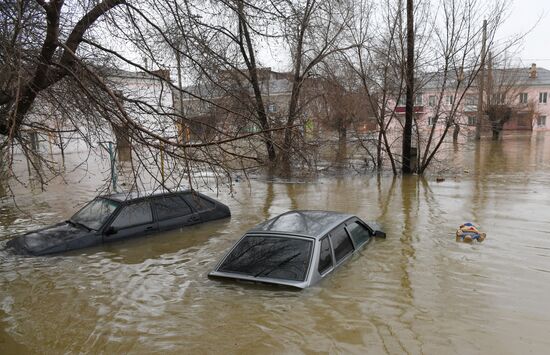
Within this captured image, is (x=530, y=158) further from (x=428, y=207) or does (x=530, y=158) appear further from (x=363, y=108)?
(x=428, y=207)

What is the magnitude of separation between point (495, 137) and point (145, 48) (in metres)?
38.4

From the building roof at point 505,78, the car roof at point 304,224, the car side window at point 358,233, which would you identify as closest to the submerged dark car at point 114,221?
the car roof at point 304,224

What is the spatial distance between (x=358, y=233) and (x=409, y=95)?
11.6m

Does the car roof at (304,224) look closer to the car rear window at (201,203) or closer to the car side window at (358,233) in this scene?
the car side window at (358,233)

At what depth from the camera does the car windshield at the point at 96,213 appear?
8570 mm

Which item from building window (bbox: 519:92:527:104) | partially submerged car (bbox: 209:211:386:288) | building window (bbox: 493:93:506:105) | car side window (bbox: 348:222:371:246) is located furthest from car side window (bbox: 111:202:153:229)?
building window (bbox: 519:92:527:104)

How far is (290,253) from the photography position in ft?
19.8

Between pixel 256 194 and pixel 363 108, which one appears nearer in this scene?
pixel 256 194

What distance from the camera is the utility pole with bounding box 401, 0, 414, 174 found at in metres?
17.2

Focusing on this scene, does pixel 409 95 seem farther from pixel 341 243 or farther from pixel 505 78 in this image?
pixel 505 78

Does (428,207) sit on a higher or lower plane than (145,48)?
lower

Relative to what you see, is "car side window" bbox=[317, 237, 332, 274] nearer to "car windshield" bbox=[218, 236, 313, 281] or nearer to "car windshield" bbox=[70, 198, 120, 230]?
"car windshield" bbox=[218, 236, 313, 281]

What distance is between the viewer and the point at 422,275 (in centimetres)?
698

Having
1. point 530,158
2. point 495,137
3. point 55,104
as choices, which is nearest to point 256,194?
point 55,104
